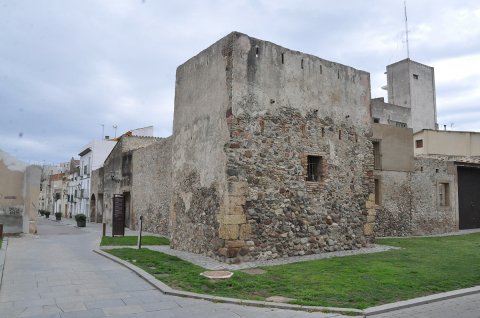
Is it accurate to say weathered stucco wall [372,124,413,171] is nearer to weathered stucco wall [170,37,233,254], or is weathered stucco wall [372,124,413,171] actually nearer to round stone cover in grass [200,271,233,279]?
weathered stucco wall [170,37,233,254]

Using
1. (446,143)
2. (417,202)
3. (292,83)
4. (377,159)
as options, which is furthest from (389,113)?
(292,83)

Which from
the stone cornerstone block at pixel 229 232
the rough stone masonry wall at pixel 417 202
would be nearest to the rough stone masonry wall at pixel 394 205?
the rough stone masonry wall at pixel 417 202

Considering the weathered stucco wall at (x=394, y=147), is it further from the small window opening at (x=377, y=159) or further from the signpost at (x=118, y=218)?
the signpost at (x=118, y=218)

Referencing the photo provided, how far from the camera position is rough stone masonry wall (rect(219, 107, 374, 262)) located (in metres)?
10.2

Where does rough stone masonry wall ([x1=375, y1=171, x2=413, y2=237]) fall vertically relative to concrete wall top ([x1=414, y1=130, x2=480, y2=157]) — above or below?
below

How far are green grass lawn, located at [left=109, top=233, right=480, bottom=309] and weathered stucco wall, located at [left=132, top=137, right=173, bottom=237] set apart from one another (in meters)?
8.36

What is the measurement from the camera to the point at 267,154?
10820 mm

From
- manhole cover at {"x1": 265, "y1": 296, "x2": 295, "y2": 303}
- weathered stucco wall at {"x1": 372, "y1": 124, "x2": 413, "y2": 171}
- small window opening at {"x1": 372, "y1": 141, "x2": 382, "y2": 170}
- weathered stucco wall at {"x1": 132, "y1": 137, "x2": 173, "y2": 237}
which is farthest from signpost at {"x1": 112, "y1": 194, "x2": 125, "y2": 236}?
manhole cover at {"x1": 265, "y1": 296, "x2": 295, "y2": 303}

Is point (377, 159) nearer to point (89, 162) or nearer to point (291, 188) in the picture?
point (291, 188)

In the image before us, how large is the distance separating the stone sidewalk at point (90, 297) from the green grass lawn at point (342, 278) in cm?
61

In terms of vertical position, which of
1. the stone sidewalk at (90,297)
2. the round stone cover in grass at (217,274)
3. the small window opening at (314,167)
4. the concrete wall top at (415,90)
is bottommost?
the stone sidewalk at (90,297)

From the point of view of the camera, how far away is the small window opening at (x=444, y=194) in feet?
67.7

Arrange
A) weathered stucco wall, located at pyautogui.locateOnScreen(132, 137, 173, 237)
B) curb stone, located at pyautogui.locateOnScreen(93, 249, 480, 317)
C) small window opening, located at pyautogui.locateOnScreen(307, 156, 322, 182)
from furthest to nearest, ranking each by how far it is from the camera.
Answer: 1. weathered stucco wall, located at pyautogui.locateOnScreen(132, 137, 173, 237)
2. small window opening, located at pyautogui.locateOnScreen(307, 156, 322, 182)
3. curb stone, located at pyautogui.locateOnScreen(93, 249, 480, 317)

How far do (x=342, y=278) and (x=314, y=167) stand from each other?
462cm
